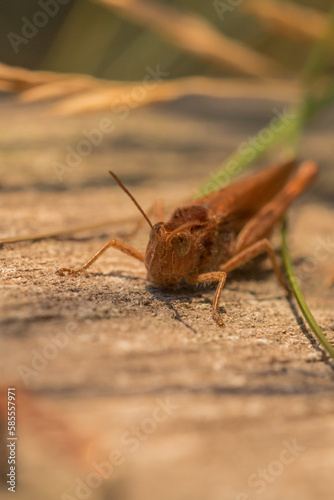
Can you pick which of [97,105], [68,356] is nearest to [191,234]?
[97,105]

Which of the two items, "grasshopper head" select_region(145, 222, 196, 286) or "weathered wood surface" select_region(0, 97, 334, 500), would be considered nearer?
"weathered wood surface" select_region(0, 97, 334, 500)

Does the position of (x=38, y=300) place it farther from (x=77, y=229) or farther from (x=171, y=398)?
(x=77, y=229)

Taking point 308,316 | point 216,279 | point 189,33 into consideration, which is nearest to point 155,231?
point 216,279

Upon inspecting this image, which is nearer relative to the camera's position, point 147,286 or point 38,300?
point 38,300

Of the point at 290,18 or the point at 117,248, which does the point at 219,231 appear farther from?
the point at 290,18

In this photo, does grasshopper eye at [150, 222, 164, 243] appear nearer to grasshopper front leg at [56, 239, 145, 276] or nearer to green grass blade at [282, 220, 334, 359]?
grasshopper front leg at [56, 239, 145, 276]

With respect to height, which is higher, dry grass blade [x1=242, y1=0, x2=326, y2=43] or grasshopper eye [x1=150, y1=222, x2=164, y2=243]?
dry grass blade [x1=242, y1=0, x2=326, y2=43]

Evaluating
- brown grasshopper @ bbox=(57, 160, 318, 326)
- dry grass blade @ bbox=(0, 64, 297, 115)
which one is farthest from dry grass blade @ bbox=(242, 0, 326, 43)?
brown grasshopper @ bbox=(57, 160, 318, 326)

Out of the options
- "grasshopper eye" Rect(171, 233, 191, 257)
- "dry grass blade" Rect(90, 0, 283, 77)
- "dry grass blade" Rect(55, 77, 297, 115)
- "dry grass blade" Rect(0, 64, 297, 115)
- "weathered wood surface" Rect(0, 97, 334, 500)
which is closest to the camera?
"weathered wood surface" Rect(0, 97, 334, 500)
